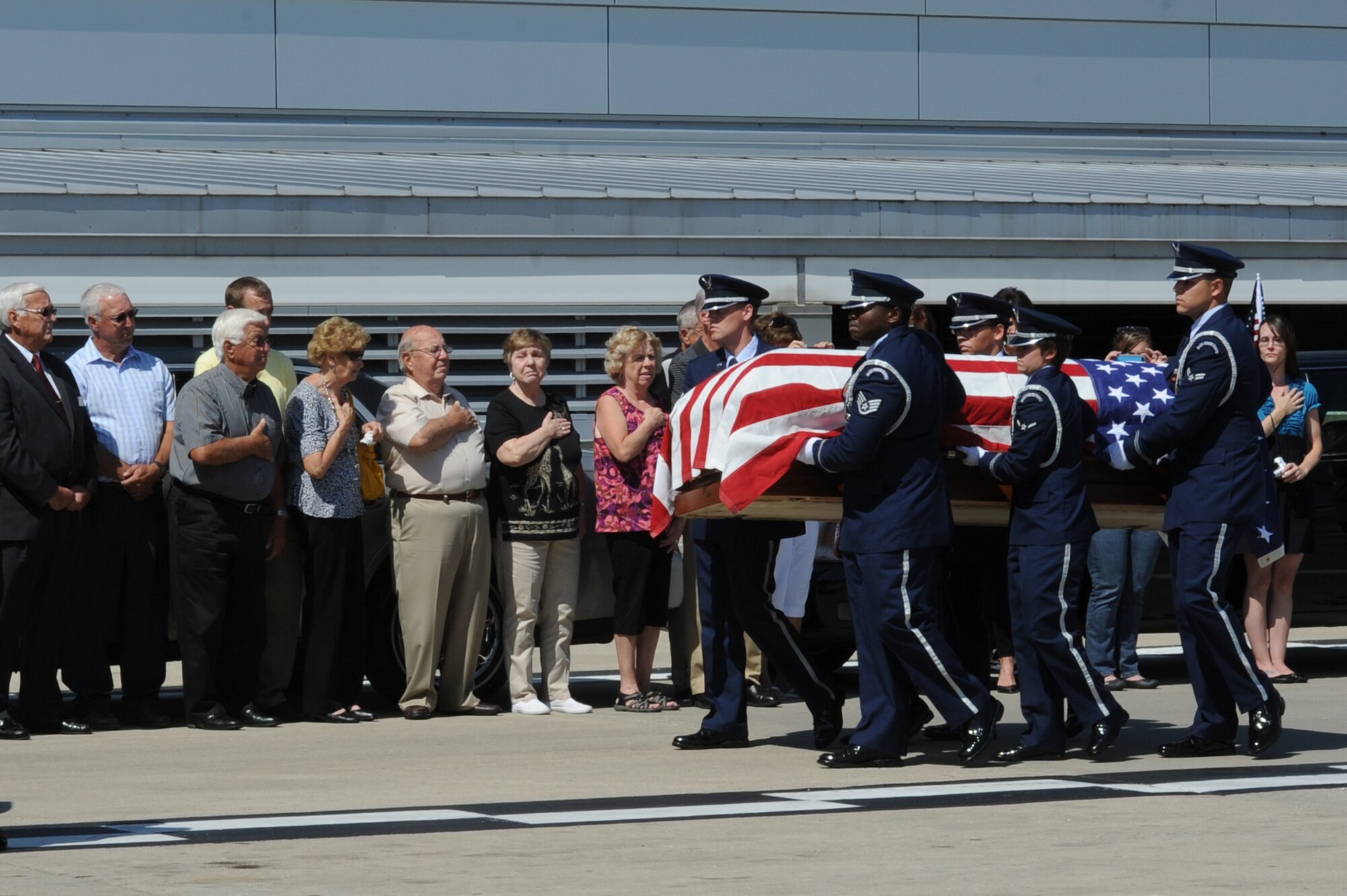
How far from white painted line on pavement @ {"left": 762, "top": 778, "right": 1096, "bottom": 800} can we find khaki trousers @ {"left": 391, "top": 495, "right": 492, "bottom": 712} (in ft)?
9.90

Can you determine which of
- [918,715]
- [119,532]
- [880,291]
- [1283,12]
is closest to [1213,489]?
[880,291]

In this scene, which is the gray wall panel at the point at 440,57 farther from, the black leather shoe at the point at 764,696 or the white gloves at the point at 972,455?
the white gloves at the point at 972,455

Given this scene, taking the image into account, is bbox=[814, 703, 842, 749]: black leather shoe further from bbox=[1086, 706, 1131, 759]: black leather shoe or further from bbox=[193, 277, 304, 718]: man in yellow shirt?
bbox=[193, 277, 304, 718]: man in yellow shirt

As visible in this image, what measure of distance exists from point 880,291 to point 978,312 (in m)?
0.89

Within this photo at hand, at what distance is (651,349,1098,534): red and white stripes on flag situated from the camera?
28.2 ft

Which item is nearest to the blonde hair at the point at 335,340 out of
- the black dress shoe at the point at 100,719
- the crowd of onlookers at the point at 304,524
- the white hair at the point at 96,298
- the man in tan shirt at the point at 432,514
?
the crowd of onlookers at the point at 304,524

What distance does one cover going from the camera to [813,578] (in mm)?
11328

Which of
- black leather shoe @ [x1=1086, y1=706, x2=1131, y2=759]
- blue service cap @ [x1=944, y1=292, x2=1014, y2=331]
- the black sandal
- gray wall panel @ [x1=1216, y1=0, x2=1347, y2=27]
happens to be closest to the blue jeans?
the black sandal

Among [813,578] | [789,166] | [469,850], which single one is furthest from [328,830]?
[789,166]

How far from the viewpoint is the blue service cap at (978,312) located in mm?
9141

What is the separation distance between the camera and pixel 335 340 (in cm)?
1017

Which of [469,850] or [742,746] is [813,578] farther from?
[469,850]

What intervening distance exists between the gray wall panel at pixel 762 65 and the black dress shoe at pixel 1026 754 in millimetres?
12042

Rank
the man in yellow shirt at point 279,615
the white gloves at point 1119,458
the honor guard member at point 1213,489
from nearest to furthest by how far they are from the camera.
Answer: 1. the honor guard member at point 1213,489
2. the white gloves at point 1119,458
3. the man in yellow shirt at point 279,615
